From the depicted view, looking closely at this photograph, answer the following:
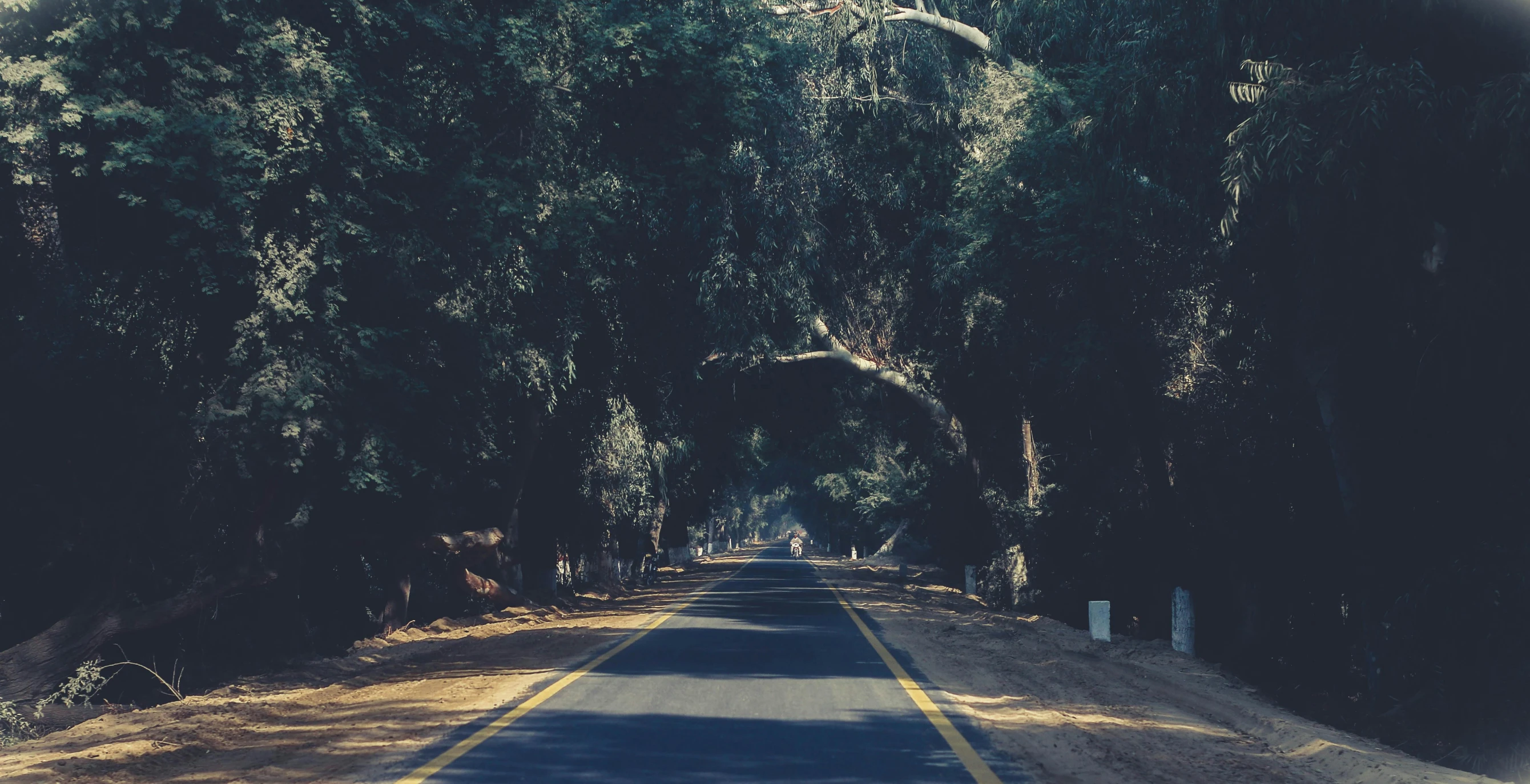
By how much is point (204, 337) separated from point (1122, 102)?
1120 centimetres

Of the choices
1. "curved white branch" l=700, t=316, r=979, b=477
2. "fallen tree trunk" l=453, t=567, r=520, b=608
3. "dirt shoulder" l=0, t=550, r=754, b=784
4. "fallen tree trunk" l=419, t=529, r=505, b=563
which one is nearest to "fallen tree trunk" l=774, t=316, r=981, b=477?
"curved white branch" l=700, t=316, r=979, b=477

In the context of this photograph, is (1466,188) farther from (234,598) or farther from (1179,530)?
(234,598)

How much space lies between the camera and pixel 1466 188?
12.0 metres

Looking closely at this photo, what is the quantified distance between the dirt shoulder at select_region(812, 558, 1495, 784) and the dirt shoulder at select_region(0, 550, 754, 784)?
186 inches

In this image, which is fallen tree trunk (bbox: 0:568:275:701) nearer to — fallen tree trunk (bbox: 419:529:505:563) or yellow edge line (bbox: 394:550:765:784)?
yellow edge line (bbox: 394:550:765:784)

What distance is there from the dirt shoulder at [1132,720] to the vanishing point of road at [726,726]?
53cm

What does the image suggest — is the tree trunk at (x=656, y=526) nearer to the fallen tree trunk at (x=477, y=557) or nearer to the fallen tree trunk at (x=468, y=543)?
the fallen tree trunk at (x=477, y=557)

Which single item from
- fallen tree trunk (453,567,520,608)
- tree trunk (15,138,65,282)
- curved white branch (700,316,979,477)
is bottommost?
fallen tree trunk (453,567,520,608)

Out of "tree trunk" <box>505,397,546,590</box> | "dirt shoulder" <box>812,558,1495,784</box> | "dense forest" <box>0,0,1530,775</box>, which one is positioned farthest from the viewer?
"tree trunk" <box>505,397,546,590</box>

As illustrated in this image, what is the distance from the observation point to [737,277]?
70.9ft

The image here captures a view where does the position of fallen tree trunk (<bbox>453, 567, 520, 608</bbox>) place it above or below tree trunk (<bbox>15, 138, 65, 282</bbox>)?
below

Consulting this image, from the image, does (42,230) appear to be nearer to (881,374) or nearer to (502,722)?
(502,722)

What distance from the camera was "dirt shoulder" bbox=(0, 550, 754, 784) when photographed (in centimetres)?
908

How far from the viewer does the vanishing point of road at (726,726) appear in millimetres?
8641
